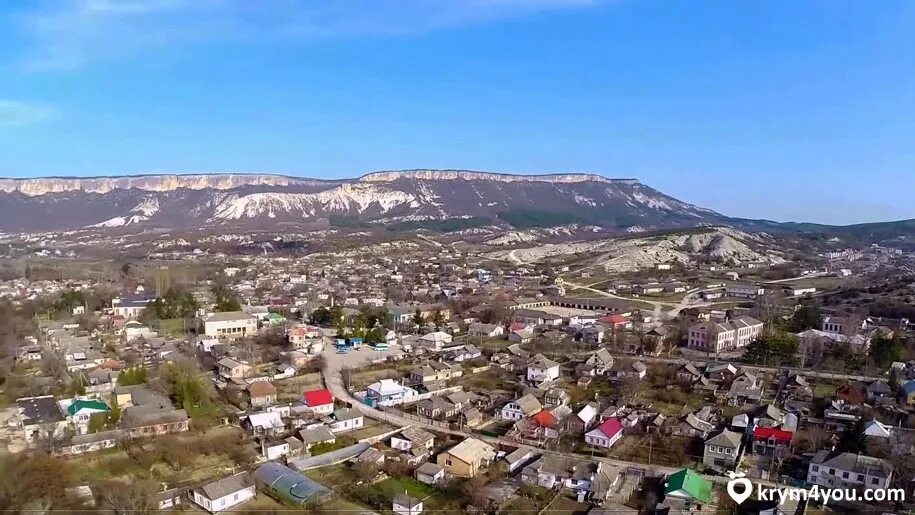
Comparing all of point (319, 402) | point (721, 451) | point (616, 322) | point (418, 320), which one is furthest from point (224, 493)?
point (616, 322)

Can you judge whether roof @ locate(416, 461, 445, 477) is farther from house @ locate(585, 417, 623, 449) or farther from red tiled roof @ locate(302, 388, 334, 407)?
red tiled roof @ locate(302, 388, 334, 407)

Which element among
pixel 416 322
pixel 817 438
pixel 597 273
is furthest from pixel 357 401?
pixel 597 273

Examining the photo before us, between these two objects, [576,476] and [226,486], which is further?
[576,476]

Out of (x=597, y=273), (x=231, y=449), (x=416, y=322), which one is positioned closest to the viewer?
(x=231, y=449)

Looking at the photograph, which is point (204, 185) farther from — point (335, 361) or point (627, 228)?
point (335, 361)

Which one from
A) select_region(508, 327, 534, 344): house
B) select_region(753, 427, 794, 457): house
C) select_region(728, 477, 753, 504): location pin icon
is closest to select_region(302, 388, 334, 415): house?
select_region(728, 477, 753, 504): location pin icon

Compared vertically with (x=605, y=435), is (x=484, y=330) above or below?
above

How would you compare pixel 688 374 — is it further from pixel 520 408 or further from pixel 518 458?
pixel 518 458
